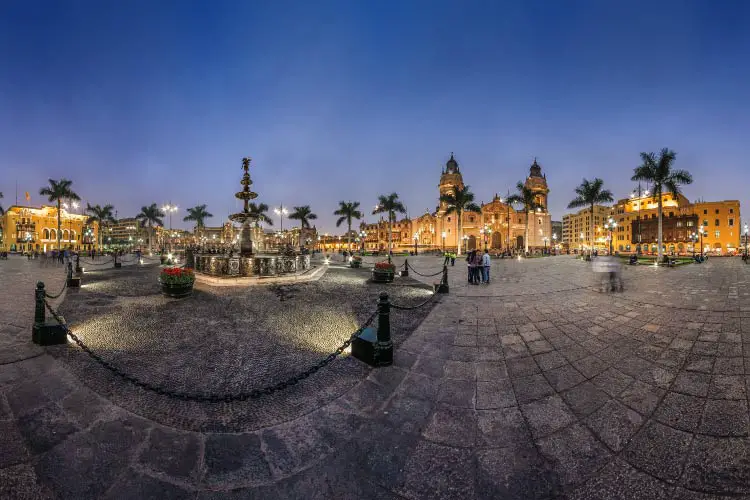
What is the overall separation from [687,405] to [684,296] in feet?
25.0

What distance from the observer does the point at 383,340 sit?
15.1ft

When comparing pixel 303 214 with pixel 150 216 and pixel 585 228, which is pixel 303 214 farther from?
pixel 585 228

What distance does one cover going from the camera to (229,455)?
9.11 feet

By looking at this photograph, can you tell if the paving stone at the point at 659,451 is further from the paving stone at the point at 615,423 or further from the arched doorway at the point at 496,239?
the arched doorway at the point at 496,239

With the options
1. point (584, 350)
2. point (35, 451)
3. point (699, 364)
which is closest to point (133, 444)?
point (35, 451)

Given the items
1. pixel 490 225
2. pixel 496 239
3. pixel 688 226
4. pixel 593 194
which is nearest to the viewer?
pixel 593 194

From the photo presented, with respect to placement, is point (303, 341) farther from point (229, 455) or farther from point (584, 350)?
point (584, 350)

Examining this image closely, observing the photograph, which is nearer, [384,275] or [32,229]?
[384,275]

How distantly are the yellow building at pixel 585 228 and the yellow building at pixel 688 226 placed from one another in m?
13.9

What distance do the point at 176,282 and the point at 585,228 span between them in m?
150

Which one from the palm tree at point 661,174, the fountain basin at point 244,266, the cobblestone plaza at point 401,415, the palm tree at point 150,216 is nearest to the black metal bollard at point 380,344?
the cobblestone plaza at point 401,415

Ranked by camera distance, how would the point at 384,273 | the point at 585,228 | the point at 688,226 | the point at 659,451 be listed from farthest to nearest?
→ the point at 585,228
the point at 688,226
the point at 384,273
the point at 659,451

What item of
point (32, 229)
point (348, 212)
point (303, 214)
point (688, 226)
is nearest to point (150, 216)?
point (303, 214)

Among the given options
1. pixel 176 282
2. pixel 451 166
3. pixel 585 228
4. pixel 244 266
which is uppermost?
pixel 451 166
